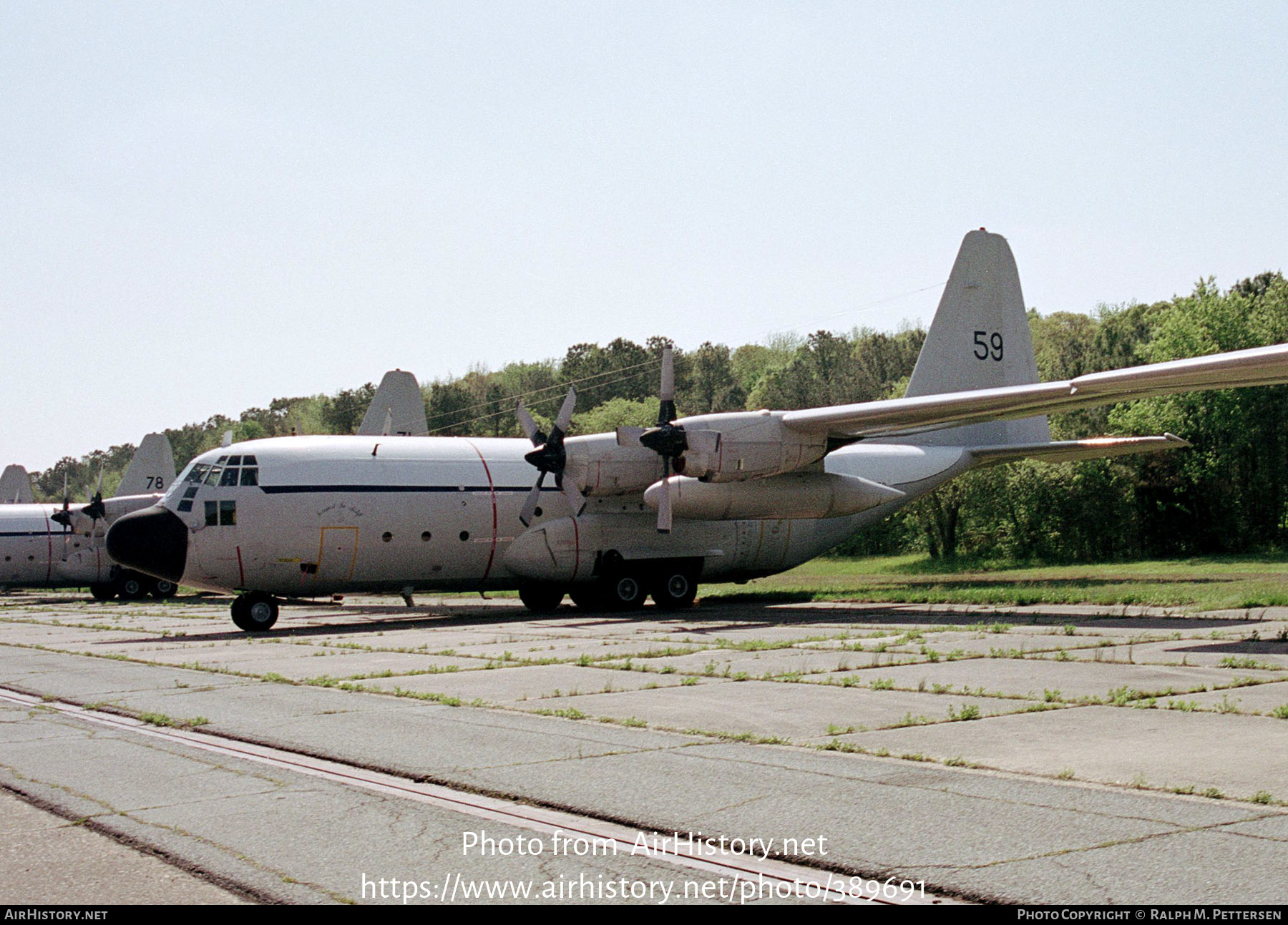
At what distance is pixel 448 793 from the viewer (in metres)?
8.12

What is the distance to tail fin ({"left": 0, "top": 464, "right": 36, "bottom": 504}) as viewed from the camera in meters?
71.2

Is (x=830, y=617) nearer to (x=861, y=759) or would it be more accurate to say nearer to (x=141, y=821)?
(x=861, y=759)

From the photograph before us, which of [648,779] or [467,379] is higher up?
[467,379]

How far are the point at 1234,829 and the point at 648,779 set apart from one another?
149 inches

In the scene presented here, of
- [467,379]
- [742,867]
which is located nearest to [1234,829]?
[742,867]

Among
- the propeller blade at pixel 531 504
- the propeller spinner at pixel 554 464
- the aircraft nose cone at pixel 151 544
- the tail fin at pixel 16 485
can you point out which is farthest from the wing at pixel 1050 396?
the tail fin at pixel 16 485

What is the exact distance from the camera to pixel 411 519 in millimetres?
26484

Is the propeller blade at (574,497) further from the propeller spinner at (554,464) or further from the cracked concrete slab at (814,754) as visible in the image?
the cracked concrete slab at (814,754)

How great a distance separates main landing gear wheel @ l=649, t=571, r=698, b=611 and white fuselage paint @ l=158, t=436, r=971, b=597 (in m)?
0.59

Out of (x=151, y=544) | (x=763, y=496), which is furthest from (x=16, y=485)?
(x=763, y=496)

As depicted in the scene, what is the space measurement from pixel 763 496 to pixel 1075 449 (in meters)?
8.30

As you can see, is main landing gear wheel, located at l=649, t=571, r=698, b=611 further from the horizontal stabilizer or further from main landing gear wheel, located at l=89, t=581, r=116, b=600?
main landing gear wheel, located at l=89, t=581, r=116, b=600

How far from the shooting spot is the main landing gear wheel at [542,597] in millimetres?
28594

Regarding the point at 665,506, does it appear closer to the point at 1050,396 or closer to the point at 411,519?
the point at 411,519
